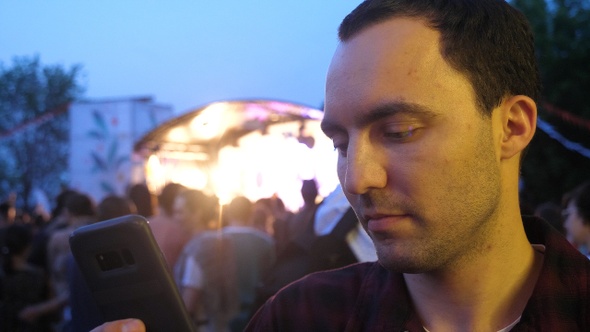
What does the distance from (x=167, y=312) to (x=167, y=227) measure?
411cm

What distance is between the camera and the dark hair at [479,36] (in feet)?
4.94

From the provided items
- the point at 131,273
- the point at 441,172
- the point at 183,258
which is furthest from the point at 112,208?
the point at 441,172

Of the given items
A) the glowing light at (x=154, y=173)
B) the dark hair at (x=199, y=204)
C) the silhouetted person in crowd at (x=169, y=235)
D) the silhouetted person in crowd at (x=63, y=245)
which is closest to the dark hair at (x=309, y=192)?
the silhouetted person in crowd at (x=169, y=235)

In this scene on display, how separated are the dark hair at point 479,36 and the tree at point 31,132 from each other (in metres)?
40.5

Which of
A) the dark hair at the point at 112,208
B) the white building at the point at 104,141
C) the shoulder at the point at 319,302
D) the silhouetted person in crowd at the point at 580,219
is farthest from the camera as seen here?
the white building at the point at 104,141

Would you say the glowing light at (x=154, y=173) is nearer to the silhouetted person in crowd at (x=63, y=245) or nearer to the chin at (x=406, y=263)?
the silhouetted person in crowd at (x=63, y=245)

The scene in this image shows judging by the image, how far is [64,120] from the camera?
4166 centimetres

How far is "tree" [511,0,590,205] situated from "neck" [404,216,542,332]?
2158 cm

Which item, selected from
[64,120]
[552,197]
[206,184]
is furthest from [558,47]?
[64,120]

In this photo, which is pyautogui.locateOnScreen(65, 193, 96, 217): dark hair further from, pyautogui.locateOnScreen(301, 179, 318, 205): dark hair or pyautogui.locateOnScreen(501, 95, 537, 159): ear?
pyautogui.locateOnScreen(501, 95, 537, 159): ear

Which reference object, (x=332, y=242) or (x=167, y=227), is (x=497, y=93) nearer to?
(x=332, y=242)

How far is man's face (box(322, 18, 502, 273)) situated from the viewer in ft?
4.69

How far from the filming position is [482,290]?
5.12 ft

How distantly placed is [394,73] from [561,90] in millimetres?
23058
